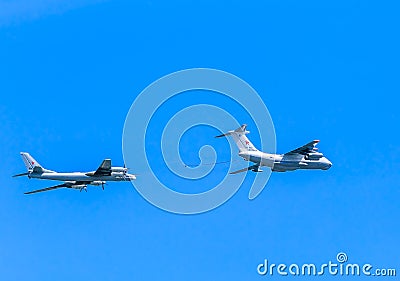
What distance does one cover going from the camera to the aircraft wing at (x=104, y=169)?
109 meters

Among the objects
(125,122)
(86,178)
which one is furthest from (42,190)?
(125,122)

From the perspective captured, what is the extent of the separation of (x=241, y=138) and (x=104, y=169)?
19156 mm

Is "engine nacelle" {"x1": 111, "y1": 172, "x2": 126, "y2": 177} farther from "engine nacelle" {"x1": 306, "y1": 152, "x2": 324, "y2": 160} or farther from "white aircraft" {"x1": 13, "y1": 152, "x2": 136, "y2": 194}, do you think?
"engine nacelle" {"x1": 306, "y1": 152, "x2": 324, "y2": 160}

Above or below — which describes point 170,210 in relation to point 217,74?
below

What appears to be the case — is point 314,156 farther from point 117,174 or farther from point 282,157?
point 117,174

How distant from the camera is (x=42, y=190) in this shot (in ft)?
389

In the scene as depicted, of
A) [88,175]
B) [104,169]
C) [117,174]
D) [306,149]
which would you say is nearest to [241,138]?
[306,149]

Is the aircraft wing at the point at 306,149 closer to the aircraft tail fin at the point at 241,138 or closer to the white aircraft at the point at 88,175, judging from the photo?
the aircraft tail fin at the point at 241,138

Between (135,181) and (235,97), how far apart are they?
20.7m

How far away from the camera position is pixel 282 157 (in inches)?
4350

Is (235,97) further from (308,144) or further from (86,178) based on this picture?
(86,178)

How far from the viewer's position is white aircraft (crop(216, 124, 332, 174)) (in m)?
110

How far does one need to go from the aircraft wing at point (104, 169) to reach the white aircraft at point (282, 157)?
1652 cm

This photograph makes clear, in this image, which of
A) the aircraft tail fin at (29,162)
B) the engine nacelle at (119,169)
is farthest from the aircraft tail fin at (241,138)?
the aircraft tail fin at (29,162)
